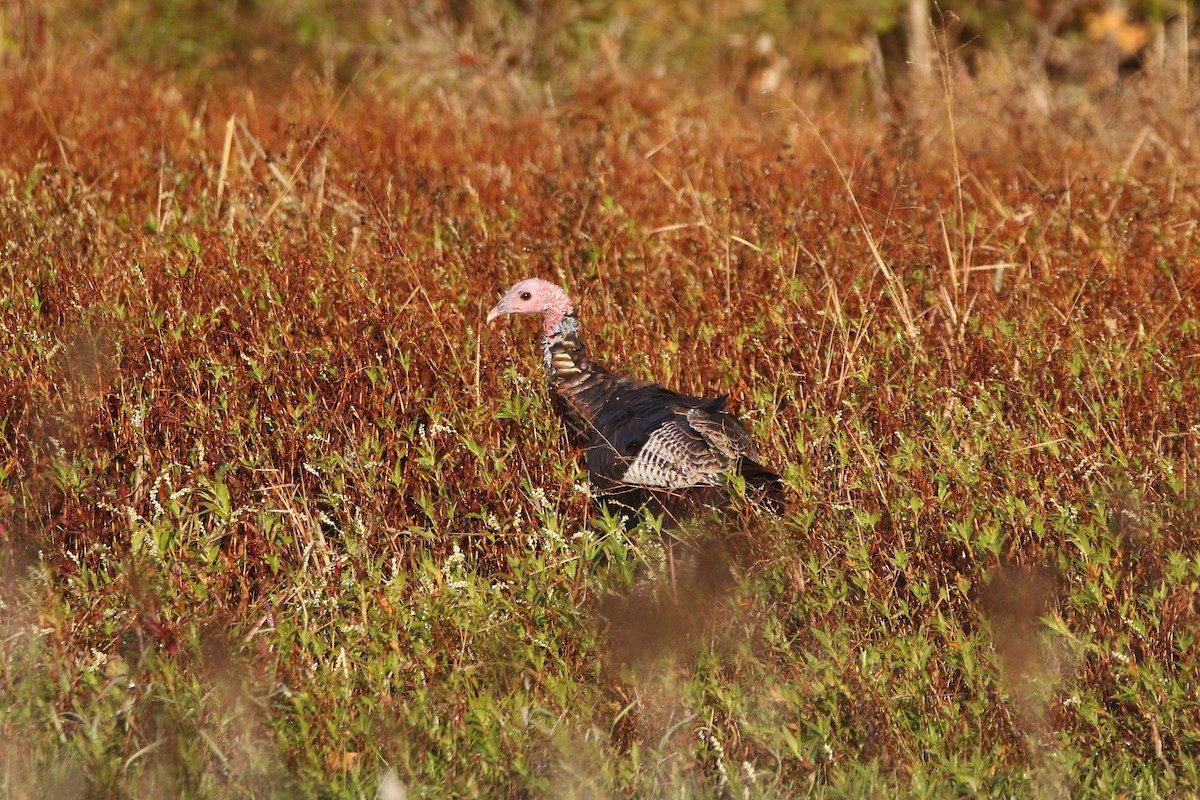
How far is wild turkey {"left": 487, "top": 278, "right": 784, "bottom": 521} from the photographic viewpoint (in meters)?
3.79

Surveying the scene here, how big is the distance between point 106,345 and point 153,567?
995mm

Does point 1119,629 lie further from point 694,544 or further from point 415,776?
point 415,776

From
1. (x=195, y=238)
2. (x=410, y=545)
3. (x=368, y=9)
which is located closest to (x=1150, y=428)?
(x=410, y=545)

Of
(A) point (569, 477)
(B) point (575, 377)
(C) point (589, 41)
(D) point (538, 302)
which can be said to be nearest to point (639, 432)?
(A) point (569, 477)

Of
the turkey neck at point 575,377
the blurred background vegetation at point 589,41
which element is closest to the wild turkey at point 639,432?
the turkey neck at point 575,377

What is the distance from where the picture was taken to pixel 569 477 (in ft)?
13.2

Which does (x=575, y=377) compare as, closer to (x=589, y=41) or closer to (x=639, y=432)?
(x=639, y=432)

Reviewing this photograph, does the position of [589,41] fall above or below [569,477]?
above

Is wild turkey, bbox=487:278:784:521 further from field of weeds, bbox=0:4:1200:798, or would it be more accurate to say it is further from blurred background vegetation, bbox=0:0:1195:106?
blurred background vegetation, bbox=0:0:1195:106

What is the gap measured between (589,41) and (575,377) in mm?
4412

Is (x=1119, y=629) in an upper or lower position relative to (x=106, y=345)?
lower

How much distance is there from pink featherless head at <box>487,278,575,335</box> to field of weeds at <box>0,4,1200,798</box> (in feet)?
0.54

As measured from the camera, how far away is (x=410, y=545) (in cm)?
383

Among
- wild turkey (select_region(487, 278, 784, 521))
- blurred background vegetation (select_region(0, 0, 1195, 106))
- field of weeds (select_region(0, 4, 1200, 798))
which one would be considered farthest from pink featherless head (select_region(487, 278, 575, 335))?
blurred background vegetation (select_region(0, 0, 1195, 106))
